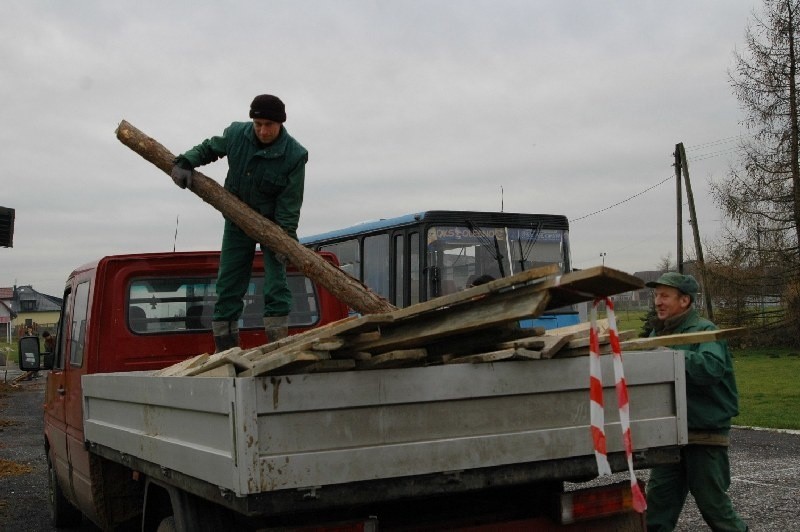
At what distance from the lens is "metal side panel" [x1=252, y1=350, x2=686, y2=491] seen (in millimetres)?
3402

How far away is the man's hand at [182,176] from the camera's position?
5.78 meters

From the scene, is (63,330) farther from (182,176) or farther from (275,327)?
(275,327)

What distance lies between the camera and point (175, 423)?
4.05 m

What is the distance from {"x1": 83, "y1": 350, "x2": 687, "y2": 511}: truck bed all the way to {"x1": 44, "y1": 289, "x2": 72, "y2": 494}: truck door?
8.82ft

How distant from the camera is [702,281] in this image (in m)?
34.7

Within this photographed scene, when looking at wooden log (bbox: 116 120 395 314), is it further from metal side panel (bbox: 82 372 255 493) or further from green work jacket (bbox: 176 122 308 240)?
metal side panel (bbox: 82 372 255 493)

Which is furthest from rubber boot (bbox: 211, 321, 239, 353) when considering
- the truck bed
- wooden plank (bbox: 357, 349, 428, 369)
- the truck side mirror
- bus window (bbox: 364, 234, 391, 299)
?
bus window (bbox: 364, 234, 391, 299)

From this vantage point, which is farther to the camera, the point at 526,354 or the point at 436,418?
the point at 526,354

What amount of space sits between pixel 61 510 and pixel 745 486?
5.88 meters

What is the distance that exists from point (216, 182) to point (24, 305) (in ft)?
445

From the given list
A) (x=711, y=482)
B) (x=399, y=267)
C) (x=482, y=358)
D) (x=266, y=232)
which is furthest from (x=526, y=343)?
(x=399, y=267)

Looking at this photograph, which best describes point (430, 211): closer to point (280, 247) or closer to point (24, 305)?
point (280, 247)

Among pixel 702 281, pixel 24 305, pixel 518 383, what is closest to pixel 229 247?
pixel 518 383

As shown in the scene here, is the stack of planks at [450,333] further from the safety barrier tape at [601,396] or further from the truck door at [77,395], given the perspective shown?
the truck door at [77,395]
